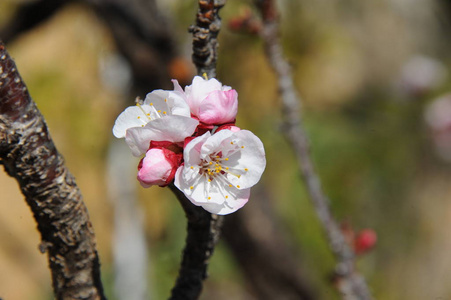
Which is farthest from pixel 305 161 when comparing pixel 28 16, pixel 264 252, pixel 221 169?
pixel 28 16

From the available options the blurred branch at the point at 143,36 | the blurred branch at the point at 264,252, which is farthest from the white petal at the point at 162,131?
the blurred branch at the point at 143,36

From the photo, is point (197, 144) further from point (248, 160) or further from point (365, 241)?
point (365, 241)

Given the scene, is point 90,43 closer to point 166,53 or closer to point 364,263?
point 166,53

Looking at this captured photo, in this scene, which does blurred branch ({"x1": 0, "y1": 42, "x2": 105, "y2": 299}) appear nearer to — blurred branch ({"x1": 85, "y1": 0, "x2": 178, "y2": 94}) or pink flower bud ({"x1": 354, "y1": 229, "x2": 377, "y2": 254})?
pink flower bud ({"x1": 354, "y1": 229, "x2": 377, "y2": 254})

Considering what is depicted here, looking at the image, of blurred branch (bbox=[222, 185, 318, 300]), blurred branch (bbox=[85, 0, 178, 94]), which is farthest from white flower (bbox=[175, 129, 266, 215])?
blurred branch (bbox=[85, 0, 178, 94])

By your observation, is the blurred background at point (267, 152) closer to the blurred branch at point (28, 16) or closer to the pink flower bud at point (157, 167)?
the blurred branch at point (28, 16)

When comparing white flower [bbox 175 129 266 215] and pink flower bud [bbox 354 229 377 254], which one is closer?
white flower [bbox 175 129 266 215]

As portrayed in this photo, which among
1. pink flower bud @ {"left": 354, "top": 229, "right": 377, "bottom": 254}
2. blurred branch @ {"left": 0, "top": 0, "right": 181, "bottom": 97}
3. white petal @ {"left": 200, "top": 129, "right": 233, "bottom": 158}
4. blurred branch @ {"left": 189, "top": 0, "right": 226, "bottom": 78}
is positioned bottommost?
white petal @ {"left": 200, "top": 129, "right": 233, "bottom": 158}

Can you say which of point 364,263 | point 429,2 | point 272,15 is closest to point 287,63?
point 272,15
